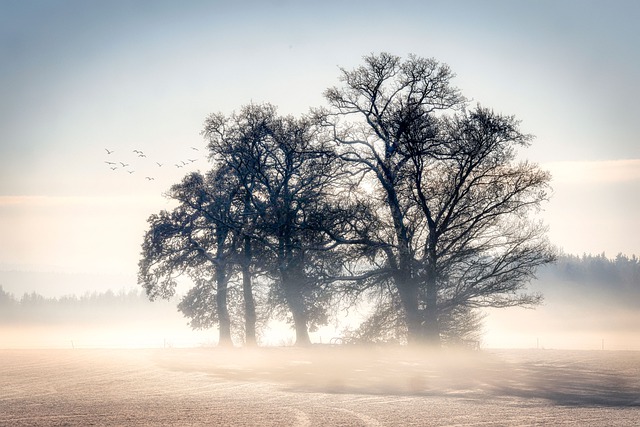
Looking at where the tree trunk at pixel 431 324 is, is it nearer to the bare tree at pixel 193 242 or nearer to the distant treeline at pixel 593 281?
the bare tree at pixel 193 242

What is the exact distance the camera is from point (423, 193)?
35312mm

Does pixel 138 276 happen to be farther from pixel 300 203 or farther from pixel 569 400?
pixel 569 400

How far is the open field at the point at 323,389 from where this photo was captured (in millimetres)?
17113

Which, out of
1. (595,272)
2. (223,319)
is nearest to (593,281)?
(595,272)

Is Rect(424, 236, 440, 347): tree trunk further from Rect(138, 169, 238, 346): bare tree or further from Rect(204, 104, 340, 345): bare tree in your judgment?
Rect(138, 169, 238, 346): bare tree

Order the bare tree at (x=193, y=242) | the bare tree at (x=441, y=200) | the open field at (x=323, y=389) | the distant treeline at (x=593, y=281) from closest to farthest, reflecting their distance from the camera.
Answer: the open field at (x=323, y=389) → the bare tree at (x=441, y=200) → the bare tree at (x=193, y=242) → the distant treeline at (x=593, y=281)

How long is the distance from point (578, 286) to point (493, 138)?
15107 cm

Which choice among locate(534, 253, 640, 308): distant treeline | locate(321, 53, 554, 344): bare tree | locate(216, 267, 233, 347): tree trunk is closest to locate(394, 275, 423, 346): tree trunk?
locate(321, 53, 554, 344): bare tree

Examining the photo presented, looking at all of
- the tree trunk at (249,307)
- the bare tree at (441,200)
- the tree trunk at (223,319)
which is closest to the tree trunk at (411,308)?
the bare tree at (441,200)

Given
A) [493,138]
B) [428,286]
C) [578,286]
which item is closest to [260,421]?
[428,286]

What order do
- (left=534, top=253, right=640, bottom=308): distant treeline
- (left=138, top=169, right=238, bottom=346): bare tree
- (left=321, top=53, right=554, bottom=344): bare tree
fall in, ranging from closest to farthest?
(left=321, top=53, right=554, bottom=344): bare tree
(left=138, top=169, right=238, bottom=346): bare tree
(left=534, top=253, right=640, bottom=308): distant treeline

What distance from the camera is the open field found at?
17.1 metres

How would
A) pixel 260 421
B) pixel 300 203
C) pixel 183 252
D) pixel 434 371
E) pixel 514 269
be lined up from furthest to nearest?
1. pixel 183 252
2. pixel 300 203
3. pixel 514 269
4. pixel 434 371
5. pixel 260 421

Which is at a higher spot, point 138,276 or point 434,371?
point 138,276
